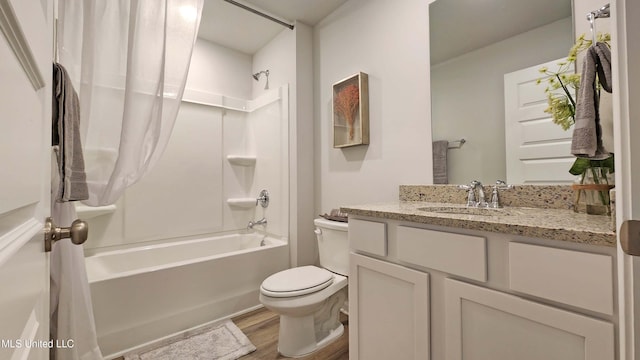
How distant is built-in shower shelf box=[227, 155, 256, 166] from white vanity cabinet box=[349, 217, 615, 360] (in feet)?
5.77

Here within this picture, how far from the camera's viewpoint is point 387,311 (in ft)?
3.64

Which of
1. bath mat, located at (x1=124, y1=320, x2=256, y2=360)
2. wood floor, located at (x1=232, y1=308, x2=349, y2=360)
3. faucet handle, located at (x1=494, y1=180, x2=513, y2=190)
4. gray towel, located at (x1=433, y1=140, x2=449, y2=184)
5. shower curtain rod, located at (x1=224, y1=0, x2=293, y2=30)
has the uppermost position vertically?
shower curtain rod, located at (x1=224, y1=0, x2=293, y2=30)

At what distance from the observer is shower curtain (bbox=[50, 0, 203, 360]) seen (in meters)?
0.98

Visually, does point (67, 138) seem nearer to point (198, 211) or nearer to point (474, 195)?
point (474, 195)

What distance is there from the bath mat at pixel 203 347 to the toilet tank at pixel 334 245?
69 centimetres

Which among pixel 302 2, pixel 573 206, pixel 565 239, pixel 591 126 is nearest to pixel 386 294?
pixel 565 239

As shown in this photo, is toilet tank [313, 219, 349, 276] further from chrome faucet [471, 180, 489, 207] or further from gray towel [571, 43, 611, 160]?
gray towel [571, 43, 611, 160]

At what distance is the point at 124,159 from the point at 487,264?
1424 millimetres

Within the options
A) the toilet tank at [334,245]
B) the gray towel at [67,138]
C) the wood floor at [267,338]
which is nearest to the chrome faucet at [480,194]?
the toilet tank at [334,245]

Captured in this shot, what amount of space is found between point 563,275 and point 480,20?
1.36 meters

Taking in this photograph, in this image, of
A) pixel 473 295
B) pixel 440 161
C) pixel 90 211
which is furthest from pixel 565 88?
pixel 90 211

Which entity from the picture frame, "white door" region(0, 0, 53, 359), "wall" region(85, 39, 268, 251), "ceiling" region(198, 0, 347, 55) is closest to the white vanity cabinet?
the picture frame

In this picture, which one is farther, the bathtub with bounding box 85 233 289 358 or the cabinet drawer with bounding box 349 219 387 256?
the bathtub with bounding box 85 233 289 358

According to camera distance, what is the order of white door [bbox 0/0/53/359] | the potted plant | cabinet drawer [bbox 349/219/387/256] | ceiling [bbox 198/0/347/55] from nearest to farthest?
1. white door [bbox 0/0/53/359]
2. the potted plant
3. cabinet drawer [bbox 349/219/387/256]
4. ceiling [bbox 198/0/347/55]
